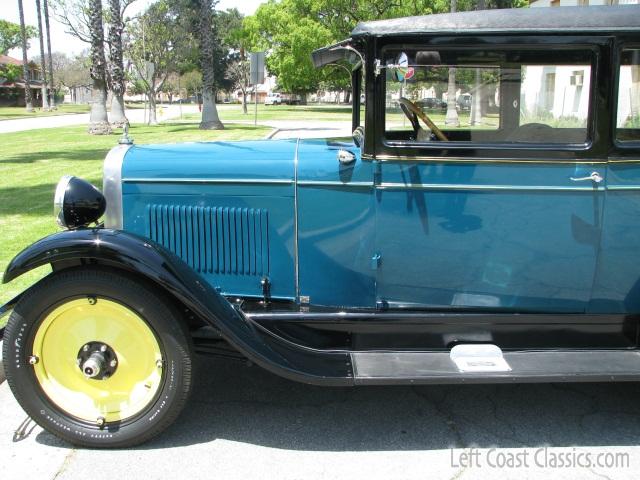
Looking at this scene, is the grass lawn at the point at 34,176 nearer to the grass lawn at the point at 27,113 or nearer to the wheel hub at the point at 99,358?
the wheel hub at the point at 99,358

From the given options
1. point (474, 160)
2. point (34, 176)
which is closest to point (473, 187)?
point (474, 160)

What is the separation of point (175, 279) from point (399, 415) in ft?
4.67

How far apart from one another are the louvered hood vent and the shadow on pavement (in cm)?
75

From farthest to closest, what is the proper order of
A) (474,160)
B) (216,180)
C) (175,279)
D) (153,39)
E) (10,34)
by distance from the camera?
(10,34)
(153,39)
(216,180)
(474,160)
(175,279)

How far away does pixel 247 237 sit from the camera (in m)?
3.23

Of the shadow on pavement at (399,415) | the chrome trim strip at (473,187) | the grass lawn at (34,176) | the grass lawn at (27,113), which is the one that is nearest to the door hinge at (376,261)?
the chrome trim strip at (473,187)

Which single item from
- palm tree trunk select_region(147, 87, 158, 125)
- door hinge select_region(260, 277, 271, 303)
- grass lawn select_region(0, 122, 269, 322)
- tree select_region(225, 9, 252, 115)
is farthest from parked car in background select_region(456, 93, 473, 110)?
tree select_region(225, 9, 252, 115)

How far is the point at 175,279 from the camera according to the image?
8.93 ft

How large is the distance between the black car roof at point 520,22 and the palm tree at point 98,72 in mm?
17179

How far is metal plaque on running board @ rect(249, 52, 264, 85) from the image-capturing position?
18969 mm

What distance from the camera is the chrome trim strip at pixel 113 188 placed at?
3262mm

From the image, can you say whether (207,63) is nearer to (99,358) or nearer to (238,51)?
(99,358)

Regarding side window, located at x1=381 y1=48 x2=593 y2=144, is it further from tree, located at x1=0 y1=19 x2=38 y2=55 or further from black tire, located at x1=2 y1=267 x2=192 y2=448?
tree, located at x1=0 y1=19 x2=38 y2=55

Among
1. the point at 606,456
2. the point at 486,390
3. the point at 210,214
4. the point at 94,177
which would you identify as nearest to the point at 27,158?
the point at 94,177
